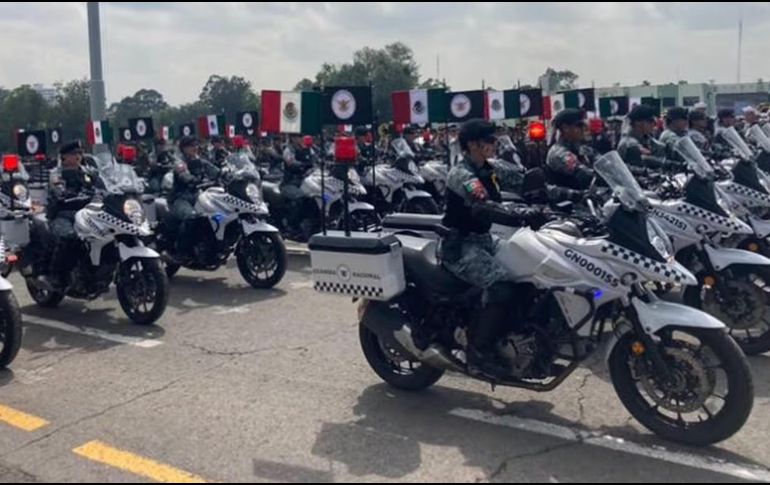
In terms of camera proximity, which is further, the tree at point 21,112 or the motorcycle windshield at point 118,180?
the tree at point 21,112

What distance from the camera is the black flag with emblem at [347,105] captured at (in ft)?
26.1

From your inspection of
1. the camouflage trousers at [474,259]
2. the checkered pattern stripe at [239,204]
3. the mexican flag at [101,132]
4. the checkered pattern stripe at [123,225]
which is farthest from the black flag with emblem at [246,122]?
the camouflage trousers at [474,259]

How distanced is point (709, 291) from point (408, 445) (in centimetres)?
302

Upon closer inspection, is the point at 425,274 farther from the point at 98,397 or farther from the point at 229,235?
the point at 229,235

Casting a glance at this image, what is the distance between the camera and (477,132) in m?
4.86

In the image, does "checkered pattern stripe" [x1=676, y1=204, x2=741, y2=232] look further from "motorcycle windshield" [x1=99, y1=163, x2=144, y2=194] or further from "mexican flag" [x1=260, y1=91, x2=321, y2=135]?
"motorcycle windshield" [x1=99, y1=163, x2=144, y2=194]

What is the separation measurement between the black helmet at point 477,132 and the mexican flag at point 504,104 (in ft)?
27.6

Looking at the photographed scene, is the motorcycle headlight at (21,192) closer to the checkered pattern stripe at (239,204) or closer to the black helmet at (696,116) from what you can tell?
the checkered pattern stripe at (239,204)

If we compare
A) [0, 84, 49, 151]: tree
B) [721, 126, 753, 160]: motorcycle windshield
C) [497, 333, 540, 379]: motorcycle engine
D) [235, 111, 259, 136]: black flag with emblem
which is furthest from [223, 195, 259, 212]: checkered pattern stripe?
[0, 84, 49, 151]: tree

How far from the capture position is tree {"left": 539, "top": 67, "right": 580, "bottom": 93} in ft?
60.7

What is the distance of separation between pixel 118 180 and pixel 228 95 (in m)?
40.4

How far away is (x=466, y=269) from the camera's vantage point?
15.6 feet

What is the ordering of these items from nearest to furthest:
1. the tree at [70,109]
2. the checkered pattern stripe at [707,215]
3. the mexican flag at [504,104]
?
1. the checkered pattern stripe at [707,215]
2. the mexican flag at [504,104]
3. the tree at [70,109]

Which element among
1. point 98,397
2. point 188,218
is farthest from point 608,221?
point 188,218
